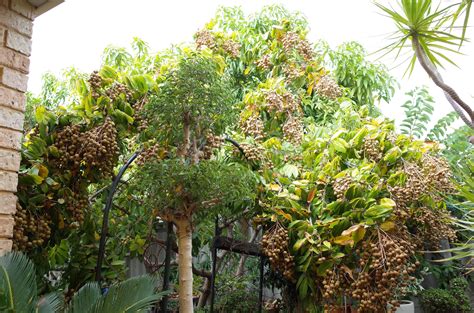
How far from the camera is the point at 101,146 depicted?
266 centimetres

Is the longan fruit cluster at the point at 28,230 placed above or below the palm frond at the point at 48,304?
above

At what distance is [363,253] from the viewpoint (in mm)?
3021

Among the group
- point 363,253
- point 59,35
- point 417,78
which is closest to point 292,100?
point 363,253

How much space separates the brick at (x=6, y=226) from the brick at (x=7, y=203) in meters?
0.03

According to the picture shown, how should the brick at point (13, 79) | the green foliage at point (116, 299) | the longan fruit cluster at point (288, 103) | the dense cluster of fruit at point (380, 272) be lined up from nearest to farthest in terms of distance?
the green foliage at point (116, 299)
the brick at point (13, 79)
the dense cluster of fruit at point (380, 272)
the longan fruit cluster at point (288, 103)

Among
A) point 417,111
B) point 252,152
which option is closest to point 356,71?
point 417,111

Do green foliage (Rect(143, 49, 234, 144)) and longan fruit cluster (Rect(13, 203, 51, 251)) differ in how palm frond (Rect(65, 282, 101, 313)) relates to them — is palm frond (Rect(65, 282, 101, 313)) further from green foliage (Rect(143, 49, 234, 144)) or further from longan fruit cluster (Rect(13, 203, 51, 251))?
green foliage (Rect(143, 49, 234, 144))

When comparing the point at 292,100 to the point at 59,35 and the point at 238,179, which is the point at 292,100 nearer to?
the point at 238,179

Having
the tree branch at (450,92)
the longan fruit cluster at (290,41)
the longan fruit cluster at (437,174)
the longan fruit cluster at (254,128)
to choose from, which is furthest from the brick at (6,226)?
the longan fruit cluster at (290,41)

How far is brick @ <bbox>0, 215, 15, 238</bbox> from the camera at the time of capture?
2.19 metres

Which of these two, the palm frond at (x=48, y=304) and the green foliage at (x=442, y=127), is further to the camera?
the green foliage at (x=442, y=127)

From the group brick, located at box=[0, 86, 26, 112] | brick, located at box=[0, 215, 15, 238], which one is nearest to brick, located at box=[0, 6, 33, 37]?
brick, located at box=[0, 86, 26, 112]

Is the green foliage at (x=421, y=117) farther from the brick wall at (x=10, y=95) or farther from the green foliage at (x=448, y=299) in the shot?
the brick wall at (x=10, y=95)

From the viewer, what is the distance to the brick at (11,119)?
2.21 m
